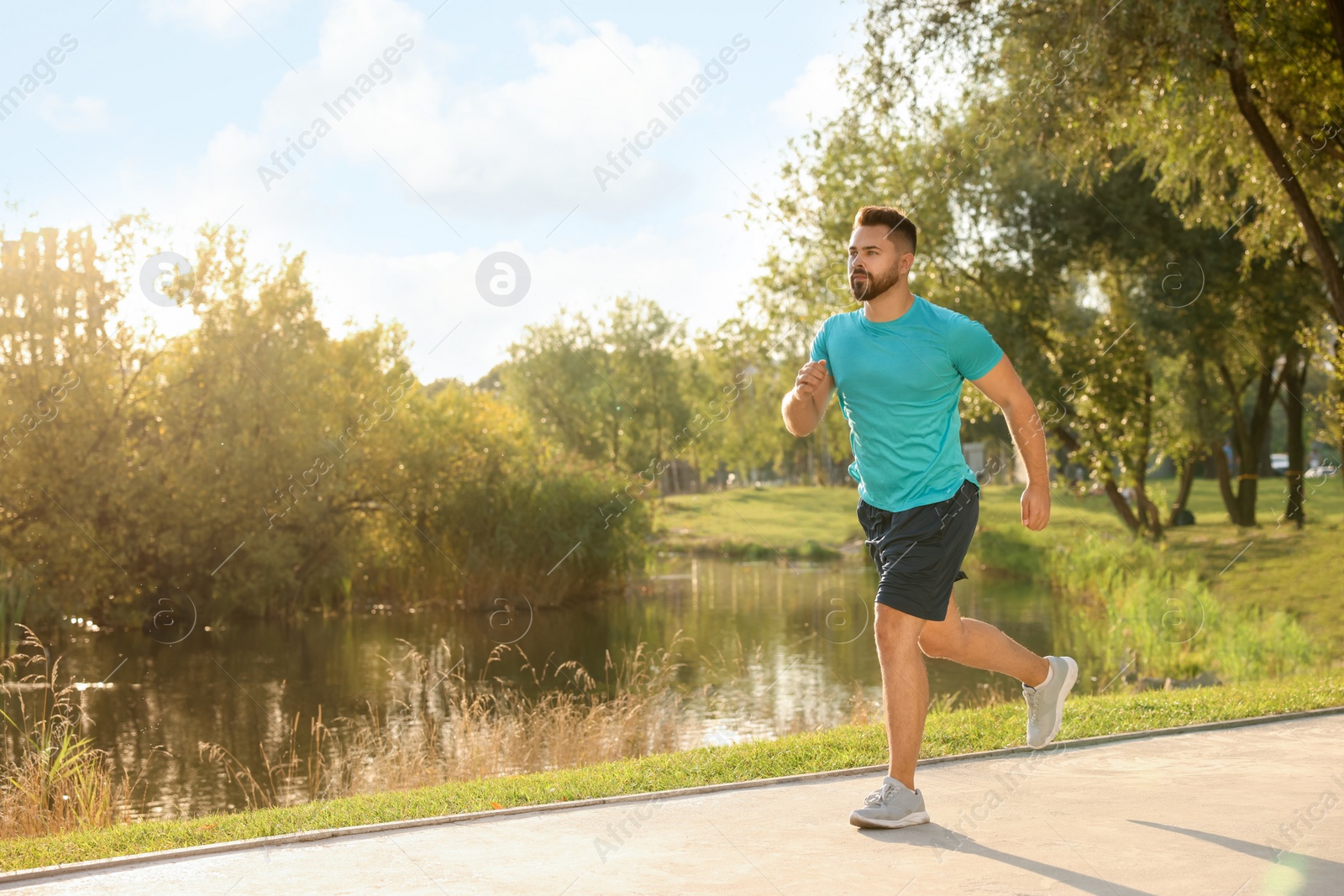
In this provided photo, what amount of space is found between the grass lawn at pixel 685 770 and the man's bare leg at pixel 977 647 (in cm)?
107

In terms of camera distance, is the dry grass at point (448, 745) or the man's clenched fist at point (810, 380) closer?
the man's clenched fist at point (810, 380)

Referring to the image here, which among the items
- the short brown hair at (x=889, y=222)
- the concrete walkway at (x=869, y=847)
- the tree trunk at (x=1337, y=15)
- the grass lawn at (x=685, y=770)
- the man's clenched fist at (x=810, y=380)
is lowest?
the grass lawn at (x=685, y=770)

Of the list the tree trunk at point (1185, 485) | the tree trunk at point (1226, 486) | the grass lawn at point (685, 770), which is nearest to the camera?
the grass lawn at point (685, 770)

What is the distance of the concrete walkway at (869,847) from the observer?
4.01 m

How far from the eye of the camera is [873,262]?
5062mm

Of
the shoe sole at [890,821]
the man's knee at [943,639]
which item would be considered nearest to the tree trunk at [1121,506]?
the man's knee at [943,639]

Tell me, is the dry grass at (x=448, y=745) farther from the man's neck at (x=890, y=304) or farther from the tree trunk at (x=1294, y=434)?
the tree trunk at (x=1294, y=434)

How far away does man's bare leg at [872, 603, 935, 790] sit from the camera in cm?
493

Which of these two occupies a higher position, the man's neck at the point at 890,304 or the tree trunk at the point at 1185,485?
the man's neck at the point at 890,304

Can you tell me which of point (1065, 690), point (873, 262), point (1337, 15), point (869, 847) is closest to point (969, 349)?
point (873, 262)

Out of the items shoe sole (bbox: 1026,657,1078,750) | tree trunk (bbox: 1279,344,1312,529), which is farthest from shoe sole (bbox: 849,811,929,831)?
tree trunk (bbox: 1279,344,1312,529)

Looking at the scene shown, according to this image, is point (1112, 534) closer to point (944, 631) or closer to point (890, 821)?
point (944, 631)

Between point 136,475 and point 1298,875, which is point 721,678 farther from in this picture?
point 136,475

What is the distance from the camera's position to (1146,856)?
425 cm
